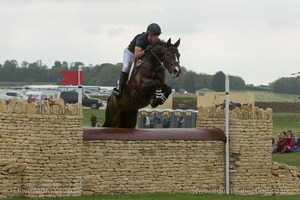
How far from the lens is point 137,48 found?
1612 centimetres

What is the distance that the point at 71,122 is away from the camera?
46.2 ft

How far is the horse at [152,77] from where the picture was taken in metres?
15.4

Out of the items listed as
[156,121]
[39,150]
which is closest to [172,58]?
[39,150]

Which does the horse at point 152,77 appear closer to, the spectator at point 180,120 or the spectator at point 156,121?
the spectator at point 156,121

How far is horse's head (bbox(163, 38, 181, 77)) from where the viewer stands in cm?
1509

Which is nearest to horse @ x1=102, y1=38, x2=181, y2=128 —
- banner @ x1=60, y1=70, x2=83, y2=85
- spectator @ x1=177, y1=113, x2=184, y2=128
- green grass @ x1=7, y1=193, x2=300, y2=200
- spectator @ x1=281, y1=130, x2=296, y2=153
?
banner @ x1=60, y1=70, x2=83, y2=85

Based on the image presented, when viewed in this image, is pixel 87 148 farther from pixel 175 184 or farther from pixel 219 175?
pixel 219 175

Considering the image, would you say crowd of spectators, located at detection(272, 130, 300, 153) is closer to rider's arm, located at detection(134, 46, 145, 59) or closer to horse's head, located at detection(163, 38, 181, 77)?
rider's arm, located at detection(134, 46, 145, 59)

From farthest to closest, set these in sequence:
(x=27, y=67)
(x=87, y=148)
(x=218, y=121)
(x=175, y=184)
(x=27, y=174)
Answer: (x=27, y=67) < (x=218, y=121) < (x=175, y=184) < (x=87, y=148) < (x=27, y=174)

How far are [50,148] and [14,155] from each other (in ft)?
2.02

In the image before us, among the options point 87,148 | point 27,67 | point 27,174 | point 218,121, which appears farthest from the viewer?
point 27,67

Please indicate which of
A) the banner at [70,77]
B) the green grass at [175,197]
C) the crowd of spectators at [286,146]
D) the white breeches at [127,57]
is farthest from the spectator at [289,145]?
the banner at [70,77]

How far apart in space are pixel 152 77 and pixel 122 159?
1938 mm

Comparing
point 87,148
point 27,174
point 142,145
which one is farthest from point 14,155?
point 142,145
